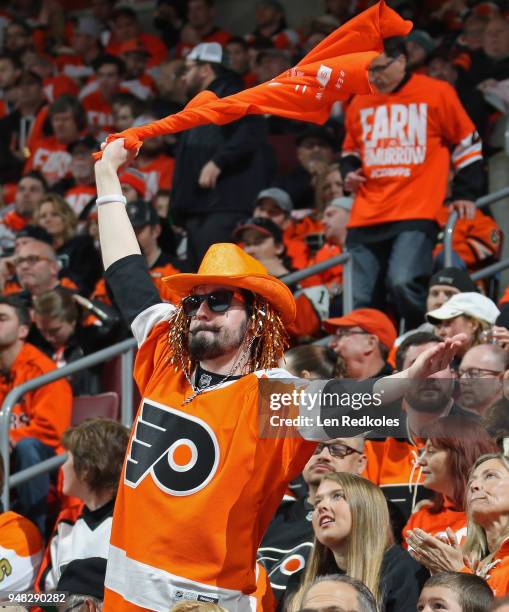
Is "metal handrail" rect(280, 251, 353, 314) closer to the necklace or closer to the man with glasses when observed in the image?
the man with glasses

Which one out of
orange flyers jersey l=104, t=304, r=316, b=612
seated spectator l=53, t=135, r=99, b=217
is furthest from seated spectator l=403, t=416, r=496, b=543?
seated spectator l=53, t=135, r=99, b=217

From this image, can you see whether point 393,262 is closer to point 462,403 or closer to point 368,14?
point 368,14

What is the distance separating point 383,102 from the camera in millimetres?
7930

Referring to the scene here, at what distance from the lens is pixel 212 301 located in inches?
174

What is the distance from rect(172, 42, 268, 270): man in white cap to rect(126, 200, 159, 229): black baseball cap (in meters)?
0.19

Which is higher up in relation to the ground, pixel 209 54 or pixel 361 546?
pixel 209 54

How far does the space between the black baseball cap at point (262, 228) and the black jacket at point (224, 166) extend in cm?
48

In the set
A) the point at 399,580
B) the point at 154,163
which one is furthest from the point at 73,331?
the point at 399,580

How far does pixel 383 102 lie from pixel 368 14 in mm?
2895

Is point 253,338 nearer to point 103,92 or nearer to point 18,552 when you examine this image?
point 18,552

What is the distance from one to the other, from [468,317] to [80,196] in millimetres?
5439

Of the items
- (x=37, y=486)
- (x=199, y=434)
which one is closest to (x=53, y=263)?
(x=37, y=486)

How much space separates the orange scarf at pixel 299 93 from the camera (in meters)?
4.78

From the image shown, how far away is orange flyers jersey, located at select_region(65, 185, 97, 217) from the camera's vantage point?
11.3 m
